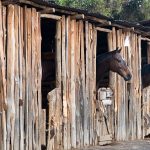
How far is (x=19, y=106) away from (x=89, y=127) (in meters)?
3.34

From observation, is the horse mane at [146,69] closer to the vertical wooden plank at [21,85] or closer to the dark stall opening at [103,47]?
the dark stall opening at [103,47]

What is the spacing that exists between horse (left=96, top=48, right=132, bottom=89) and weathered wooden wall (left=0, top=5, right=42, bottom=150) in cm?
334

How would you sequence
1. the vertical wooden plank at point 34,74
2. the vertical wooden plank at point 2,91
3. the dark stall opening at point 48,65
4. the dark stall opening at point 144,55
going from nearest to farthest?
the vertical wooden plank at point 2,91 → the vertical wooden plank at point 34,74 → the dark stall opening at point 48,65 → the dark stall opening at point 144,55

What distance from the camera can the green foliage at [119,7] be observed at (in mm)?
29688

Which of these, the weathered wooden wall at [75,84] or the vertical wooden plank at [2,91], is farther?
the weathered wooden wall at [75,84]

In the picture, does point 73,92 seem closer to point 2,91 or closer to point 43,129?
point 43,129

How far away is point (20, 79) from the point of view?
10.8m

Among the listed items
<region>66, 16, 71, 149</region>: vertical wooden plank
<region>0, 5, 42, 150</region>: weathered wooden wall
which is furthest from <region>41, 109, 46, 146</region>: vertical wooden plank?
<region>66, 16, 71, 149</region>: vertical wooden plank

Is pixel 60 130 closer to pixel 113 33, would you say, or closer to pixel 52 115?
pixel 52 115

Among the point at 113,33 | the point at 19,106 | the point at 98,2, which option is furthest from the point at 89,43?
the point at 98,2

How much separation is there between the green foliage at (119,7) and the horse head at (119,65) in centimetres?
1537

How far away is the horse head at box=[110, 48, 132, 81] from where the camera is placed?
46.2 ft

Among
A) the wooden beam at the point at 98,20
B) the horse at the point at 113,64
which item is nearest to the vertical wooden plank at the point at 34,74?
the wooden beam at the point at 98,20

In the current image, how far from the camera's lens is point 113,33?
48.4 ft
